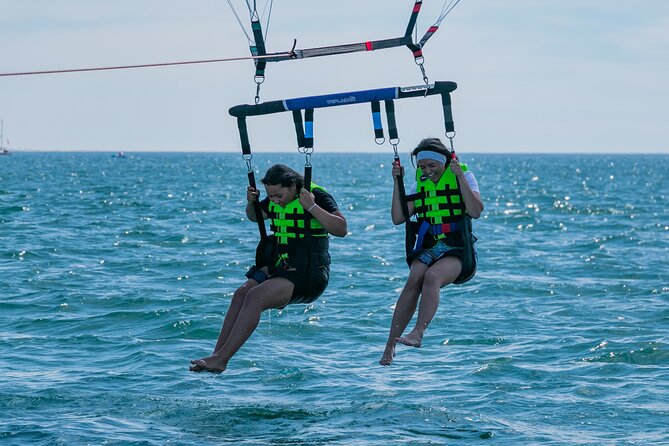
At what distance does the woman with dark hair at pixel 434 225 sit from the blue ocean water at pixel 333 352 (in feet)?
6.93

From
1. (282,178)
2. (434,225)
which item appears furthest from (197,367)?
(434,225)

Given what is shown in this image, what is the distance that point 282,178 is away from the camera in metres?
10.1

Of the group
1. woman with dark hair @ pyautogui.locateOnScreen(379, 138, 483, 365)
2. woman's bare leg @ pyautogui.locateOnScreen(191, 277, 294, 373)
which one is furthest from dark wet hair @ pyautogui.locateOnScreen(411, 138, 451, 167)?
woman's bare leg @ pyautogui.locateOnScreen(191, 277, 294, 373)

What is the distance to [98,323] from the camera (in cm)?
1842

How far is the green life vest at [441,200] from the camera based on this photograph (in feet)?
33.6

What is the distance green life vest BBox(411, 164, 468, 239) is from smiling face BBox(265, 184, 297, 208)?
1.21 metres

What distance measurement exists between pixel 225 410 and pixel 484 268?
16.0 m

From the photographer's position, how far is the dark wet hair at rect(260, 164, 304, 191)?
33.2 ft

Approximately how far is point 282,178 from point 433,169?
148cm

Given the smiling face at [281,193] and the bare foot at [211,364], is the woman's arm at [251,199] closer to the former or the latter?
the smiling face at [281,193]

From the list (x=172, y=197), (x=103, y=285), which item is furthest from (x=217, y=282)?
(x=172, y=197)

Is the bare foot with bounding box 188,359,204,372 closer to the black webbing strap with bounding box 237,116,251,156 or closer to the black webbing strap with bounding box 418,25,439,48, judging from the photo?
the black webbing strap with bounding box 237,116,251,156

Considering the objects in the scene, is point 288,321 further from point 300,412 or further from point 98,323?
point 300,412

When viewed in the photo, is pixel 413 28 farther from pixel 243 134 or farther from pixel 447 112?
pixel 243 134
